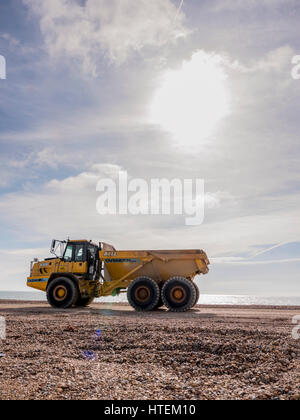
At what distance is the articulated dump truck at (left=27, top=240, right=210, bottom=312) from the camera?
17062mm

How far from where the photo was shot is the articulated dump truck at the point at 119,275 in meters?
17.1

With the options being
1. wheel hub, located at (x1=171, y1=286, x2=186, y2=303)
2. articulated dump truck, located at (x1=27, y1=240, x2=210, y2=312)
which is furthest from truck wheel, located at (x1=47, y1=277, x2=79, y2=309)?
wheel hub, located at (x1=171, y1=286, x2=186, y2=303)

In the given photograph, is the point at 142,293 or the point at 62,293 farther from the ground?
the point at 142,293

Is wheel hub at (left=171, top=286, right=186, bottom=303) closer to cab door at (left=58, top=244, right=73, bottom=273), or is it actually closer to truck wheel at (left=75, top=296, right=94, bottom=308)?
truck wheel at (left=75, top=296, right=94, bottom=308)

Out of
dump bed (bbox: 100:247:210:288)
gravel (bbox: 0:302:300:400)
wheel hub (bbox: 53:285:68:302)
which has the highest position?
dump bed (bbox: 100:247:210:288)

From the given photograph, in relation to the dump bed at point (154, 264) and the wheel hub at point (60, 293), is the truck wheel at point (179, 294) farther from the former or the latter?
the wheel hub at point (60, 293)

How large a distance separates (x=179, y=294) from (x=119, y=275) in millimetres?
3649

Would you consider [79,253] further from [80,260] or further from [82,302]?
[82,302]

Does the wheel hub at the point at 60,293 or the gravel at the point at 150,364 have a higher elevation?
the wheel hub at the point at 60,293

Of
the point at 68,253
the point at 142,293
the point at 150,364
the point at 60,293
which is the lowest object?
the point at 150,364

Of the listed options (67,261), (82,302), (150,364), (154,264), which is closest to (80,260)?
(67,261)

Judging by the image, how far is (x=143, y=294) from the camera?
57.2 ft

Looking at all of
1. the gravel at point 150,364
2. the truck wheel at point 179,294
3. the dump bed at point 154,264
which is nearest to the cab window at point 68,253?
the dump bed at point 154,264

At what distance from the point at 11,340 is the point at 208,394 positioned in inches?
216
